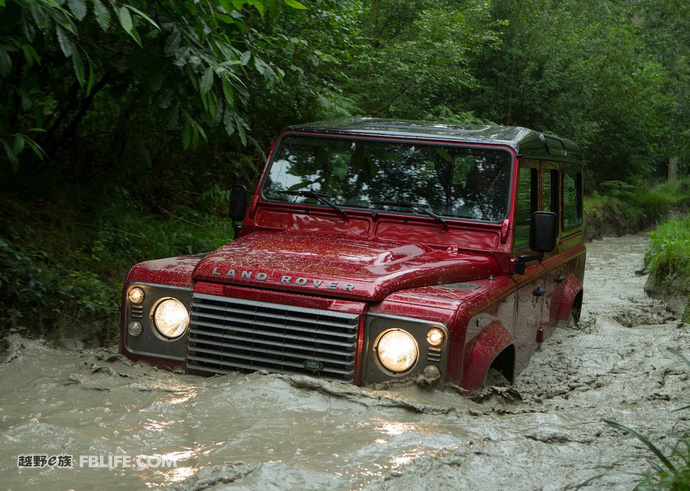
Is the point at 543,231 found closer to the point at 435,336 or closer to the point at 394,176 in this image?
the point at 394,176

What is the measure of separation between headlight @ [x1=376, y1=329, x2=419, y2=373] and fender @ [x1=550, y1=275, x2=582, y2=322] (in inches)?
107

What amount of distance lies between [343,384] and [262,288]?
0.65 meters

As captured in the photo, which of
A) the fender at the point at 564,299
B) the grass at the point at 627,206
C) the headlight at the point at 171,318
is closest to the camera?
the headlight at the point at 171,318

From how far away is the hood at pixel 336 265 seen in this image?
403cm

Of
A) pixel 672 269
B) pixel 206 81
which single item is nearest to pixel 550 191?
pixel 206 81

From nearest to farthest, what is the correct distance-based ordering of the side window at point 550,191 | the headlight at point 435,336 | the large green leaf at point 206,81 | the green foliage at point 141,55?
the headlight at point 435,336
the green foliage at point 141,55
the large green leaf at point 206,81
the side window at point 550,191

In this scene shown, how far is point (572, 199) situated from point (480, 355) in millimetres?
3514

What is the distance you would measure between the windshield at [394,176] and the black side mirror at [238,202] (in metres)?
0.21

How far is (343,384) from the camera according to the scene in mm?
3922

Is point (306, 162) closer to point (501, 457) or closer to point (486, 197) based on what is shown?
point (486, 197)

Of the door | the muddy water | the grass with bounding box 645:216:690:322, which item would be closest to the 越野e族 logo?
the muddy water

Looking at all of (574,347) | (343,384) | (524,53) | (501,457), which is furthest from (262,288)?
(524,53)

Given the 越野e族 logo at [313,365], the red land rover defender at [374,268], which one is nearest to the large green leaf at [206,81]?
the red land rover defender at [374,268]

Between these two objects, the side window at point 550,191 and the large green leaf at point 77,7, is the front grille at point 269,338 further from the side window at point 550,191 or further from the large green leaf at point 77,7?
the side window at point 550,191
